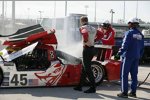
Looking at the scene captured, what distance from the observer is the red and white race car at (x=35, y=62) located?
27.7 ft

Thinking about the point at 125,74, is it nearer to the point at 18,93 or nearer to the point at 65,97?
the point at 65,97

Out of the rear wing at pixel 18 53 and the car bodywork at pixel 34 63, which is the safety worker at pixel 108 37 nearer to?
the car bodywork at pixel 34 63

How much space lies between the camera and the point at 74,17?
22.4 m

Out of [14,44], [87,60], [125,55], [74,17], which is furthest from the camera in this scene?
[74,17]

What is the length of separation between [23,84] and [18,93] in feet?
1.79

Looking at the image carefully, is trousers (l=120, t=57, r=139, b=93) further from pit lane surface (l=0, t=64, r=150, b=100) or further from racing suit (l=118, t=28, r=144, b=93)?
pit lane surface (l=0, t=64, r=150, b=100)

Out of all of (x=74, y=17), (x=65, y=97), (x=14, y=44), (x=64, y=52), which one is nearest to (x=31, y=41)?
(x=14, y=44)

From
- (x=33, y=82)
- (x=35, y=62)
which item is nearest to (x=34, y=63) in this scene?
(x=35, y=62)

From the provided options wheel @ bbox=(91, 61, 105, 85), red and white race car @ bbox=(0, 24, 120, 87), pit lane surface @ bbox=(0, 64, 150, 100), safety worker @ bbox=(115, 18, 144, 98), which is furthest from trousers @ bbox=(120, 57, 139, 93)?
red and white race car @ bbox=(0, 24, 120, 87)

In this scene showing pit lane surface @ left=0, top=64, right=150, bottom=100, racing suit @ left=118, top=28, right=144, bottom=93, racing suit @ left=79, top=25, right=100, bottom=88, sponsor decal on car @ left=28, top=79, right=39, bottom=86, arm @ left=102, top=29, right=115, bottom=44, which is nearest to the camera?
racing suit @ left=118, top=28, right=144, bottom=93

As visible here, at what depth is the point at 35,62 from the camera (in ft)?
28.7

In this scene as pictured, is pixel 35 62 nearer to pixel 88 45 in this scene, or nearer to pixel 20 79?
pixel 20 79

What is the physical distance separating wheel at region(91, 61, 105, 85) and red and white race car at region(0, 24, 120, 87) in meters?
0.43

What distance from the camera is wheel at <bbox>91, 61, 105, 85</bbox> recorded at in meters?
9.21
